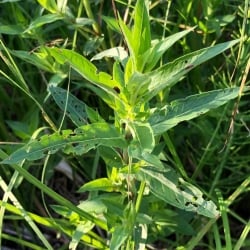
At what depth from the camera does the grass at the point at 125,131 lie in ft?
2.86

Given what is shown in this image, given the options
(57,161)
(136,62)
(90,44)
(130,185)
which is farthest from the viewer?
(57,161)

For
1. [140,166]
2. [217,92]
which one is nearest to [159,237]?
[140,166]

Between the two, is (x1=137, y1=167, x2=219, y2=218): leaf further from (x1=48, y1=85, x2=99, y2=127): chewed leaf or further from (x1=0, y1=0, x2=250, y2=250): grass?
(x1=48, y1=85, x2=99, y2=127): chewed leaf

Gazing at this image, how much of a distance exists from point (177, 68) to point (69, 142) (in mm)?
179

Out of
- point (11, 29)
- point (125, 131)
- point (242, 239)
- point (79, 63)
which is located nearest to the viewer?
point (79, 63)

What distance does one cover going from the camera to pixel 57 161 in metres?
1.31

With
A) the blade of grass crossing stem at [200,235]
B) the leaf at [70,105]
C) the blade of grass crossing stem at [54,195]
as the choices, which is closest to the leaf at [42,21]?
the leaf at [70,105]

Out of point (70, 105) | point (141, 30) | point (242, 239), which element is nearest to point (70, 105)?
point (70, 105)

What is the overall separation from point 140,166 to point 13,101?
54 cm

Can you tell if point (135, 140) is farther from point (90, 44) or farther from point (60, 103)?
point (90, 44)

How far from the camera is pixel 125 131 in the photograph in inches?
36.8

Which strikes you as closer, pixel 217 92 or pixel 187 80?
pixel 217 92

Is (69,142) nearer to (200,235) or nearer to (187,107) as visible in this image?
(187,107)

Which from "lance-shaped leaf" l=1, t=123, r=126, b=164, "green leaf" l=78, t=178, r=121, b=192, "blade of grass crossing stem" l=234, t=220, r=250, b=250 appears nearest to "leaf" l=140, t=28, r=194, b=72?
"lance-shaped leaf" l=1, t=123, r=126, b=164
